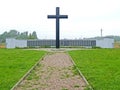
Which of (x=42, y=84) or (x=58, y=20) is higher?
(x=58, y=20)

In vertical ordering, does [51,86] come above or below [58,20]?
below

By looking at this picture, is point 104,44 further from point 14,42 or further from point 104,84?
point 104,84

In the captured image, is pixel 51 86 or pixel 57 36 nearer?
pixel 51 86

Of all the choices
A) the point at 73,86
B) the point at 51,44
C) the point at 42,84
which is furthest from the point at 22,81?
the point at 51,44

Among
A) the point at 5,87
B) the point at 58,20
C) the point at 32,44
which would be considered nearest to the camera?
the point at 5,87

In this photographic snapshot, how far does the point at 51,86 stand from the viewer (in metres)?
10.8

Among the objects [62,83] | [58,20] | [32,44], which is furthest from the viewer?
[32,44]

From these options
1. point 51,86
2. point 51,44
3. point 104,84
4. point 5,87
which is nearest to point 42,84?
point 51,86

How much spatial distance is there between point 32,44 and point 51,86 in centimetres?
5338

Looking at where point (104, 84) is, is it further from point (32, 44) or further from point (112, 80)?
point (32, 44)

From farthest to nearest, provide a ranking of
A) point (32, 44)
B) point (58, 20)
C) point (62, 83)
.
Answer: point (32, 44) < point (58, 20) < point (62, 83)

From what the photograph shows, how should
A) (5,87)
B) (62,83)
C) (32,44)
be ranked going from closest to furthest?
(5,87) < (62,83) < (32,44)

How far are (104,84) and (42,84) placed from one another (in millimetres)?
2081

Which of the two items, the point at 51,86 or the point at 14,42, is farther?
the point at 14,42
